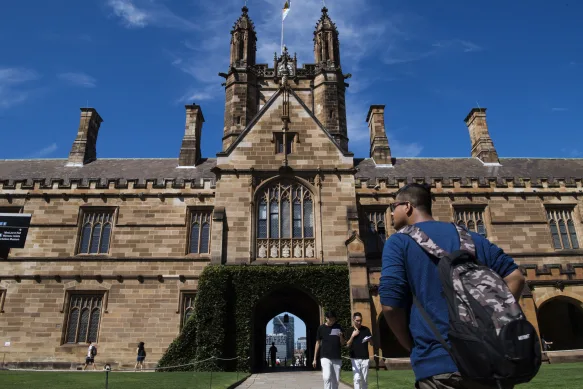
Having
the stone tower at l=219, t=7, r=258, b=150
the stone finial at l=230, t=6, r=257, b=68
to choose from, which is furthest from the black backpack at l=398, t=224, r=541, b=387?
the stone finial at l=230, t=6, r=257, b=68

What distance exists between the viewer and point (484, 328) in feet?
7.18

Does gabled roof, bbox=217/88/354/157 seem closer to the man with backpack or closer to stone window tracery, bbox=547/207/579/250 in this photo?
stone window tracery, bbox=547/207/579/250

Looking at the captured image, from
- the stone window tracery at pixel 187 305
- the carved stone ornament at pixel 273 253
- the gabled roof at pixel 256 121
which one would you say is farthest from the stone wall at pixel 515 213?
the stone window tracery at pixel 187 305

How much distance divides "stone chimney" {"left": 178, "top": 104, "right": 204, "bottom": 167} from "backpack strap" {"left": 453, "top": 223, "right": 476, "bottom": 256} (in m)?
24.5

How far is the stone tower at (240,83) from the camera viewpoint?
3105 centimetres

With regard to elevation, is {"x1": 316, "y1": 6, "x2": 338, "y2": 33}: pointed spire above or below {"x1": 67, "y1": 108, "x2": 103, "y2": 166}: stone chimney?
above

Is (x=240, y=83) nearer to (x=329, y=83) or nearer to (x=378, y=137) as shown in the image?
(x=329, y=83)

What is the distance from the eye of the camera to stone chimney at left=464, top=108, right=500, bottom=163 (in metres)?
27.2

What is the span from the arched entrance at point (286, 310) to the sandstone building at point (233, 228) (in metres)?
0.19

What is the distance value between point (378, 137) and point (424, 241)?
25.6 meters

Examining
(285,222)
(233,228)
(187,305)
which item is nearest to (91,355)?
(187,305)

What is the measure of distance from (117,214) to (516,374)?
2234 centimetres

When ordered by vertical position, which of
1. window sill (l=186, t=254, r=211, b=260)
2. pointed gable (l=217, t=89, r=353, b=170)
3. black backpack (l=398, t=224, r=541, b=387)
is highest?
pointed gable (l=217, t=89, r=353, b=170)

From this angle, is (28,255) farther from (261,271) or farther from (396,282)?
(396,282)
